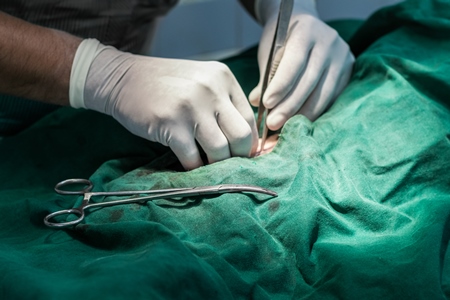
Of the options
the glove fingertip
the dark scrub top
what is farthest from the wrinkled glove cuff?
the glove fingertip

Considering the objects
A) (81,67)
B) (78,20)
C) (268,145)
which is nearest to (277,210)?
(268,145)

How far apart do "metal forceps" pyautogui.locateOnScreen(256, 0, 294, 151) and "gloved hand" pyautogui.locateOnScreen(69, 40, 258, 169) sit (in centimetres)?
6

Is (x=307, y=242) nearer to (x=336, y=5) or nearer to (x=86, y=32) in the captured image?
(x=86, y=32)

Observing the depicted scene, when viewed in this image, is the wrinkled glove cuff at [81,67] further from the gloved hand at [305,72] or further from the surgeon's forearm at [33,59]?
the gloved hand at [305,72]

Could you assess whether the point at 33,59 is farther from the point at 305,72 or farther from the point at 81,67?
the point at 305,72

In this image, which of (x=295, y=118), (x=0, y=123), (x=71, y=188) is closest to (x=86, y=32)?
(x=0, y=123)

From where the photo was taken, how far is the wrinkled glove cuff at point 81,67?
4.40 feet

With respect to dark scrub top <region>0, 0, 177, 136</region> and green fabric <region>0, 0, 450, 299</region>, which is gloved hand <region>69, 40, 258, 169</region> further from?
dark scrub top <region>0, 0, 177, 136</region>

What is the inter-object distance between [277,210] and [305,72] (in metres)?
0.45

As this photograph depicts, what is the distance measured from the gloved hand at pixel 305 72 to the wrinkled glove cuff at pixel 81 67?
40 cm

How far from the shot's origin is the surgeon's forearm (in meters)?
1.31

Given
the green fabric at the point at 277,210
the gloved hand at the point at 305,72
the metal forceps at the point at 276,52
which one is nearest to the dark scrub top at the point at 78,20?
the green fabric at the point at 277,210

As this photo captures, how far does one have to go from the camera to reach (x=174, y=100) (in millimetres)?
1214

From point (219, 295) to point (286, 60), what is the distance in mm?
650
